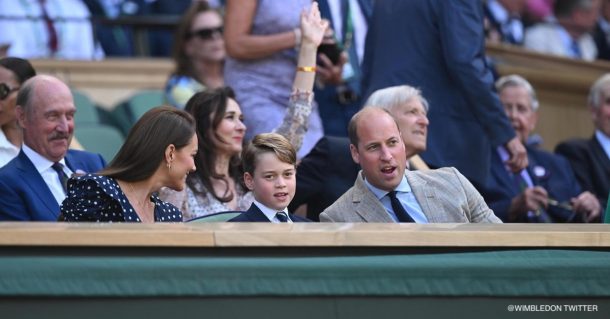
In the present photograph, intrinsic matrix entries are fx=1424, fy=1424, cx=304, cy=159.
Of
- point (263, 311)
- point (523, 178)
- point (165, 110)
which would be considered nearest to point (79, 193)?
point (165, 110)

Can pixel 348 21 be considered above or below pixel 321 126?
above

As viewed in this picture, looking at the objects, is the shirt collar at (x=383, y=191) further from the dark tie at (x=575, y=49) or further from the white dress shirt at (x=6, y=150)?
the dark tie at (x=575, y=49)

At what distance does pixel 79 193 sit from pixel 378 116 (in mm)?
1325

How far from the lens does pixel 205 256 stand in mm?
4082

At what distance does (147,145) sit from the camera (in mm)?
5105

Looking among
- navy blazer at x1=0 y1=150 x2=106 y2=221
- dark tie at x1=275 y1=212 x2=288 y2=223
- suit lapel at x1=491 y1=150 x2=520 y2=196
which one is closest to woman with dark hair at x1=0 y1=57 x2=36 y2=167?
navy blazer at x1=0 y1=150 x2=106 y2=221

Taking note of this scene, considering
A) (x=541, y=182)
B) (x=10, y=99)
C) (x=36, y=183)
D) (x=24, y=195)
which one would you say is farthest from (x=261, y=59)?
(x=541, y=182)

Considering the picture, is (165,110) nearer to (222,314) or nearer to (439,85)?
(222,314)

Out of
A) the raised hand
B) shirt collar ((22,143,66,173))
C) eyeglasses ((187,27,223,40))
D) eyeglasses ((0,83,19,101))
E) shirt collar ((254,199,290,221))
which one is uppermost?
the raised hand

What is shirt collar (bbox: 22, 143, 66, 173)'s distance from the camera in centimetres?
594

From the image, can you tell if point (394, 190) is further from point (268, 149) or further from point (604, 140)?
point (604, 140)

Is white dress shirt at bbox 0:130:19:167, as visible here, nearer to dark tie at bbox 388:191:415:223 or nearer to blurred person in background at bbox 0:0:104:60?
dark tie at bbox 388:191:415:223

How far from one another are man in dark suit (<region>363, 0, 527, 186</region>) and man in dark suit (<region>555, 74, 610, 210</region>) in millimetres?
1284

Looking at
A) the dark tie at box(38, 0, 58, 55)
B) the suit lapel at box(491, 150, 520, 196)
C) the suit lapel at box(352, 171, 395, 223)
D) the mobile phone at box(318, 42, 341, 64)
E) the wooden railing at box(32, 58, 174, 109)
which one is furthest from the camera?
the wooden railing at box(32, 58, 174, 109)
